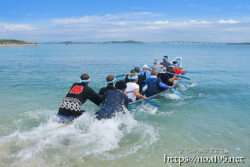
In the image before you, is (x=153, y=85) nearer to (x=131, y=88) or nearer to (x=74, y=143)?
(x=131, y=88)

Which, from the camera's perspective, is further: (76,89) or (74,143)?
(76,89)

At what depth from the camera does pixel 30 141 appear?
5.69 metres

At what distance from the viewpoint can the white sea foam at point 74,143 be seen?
16.5ft

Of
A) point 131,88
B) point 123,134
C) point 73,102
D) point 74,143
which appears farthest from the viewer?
point 131,88

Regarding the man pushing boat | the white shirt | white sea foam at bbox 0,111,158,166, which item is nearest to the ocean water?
white sea foam at bbox 0,111,158,166

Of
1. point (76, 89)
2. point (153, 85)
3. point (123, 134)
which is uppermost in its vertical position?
point (76, 89)

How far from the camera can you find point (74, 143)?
5801 millimetres

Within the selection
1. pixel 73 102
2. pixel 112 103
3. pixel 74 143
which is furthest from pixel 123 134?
pixel 73 102

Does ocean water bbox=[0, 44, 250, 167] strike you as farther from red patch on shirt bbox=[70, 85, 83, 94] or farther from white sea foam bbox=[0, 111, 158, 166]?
red patch on shirt bbox=[70, 85, 83, 94]

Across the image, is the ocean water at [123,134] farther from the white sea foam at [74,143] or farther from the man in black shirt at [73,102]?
the man in black shirt at [73,102]

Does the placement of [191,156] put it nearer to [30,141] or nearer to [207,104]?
[30,141]

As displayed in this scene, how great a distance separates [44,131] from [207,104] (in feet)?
27.2

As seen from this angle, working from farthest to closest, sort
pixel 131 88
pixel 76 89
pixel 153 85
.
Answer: pixel 153 85, pixel 131 88, pixel 76 89

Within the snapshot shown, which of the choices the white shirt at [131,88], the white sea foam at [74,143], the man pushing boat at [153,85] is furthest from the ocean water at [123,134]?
the white shirt at [131,88]
